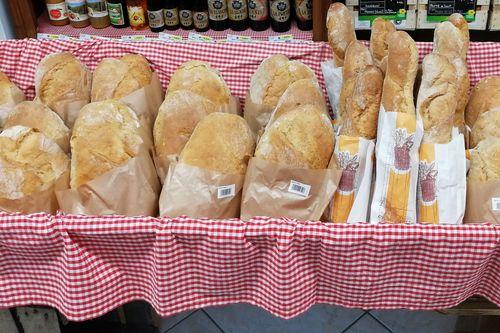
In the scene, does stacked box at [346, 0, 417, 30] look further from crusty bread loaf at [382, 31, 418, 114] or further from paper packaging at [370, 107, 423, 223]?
paper packaging at [370, 107, 423, 223]

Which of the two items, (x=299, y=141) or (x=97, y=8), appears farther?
(x=97, y=8)

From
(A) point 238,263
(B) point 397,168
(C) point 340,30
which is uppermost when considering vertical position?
(C) point 340,30

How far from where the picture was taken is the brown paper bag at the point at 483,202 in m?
1.15

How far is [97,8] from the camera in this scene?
2484 mm

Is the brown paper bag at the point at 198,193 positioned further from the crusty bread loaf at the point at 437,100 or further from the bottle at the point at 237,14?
the bottle at the point at 237,14

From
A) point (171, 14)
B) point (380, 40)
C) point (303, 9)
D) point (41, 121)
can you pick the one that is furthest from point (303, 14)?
point (41, 121)

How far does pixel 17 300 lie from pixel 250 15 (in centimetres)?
165

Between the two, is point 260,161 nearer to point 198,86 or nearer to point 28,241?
point 198,86

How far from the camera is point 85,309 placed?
114 cm

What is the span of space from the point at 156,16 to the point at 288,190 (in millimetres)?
1526

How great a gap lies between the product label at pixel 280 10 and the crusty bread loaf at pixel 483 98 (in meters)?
1.11

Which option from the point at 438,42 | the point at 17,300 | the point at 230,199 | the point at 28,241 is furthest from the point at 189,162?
the point at 438,42

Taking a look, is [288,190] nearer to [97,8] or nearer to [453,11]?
[453,11]

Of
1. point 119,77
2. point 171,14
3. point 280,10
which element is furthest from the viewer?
point 171,14
